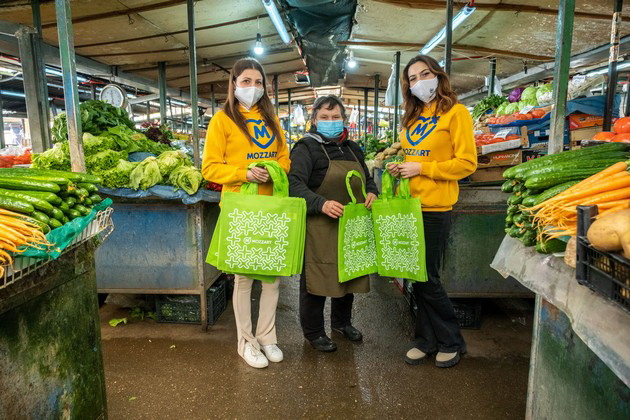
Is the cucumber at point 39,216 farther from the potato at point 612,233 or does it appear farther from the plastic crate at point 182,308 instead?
the plastic crate at point 182,308

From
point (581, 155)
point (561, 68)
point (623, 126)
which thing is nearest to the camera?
point (581, 155)

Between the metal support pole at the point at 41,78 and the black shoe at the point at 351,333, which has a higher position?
the metal support pole at the point at 41,78

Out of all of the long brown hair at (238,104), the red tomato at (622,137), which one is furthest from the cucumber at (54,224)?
the red tomato at (622,137)

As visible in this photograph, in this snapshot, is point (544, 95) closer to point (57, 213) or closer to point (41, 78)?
point (57, 213)

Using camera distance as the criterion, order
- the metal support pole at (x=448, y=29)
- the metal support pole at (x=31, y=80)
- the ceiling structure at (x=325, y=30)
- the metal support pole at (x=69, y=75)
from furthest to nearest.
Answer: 1. the metal support pole at (x=31, y=80)
2. the ceiling structure at (x=325, y=30)
3. the metal support pole at (x=448, y=29)
4. the metal support pole at (x=69, y=75)

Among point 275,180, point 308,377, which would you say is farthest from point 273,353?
point 275,180

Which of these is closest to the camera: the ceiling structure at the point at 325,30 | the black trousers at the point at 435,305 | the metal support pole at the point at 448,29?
the black trousers at the point at 435,305

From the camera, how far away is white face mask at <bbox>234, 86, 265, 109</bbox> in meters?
2.76

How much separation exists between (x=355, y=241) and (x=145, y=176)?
184cm

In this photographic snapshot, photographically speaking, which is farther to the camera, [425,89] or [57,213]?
[425,89]

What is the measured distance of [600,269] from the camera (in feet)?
3.48

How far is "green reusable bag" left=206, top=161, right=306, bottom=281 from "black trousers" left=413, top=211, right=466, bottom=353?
934mm

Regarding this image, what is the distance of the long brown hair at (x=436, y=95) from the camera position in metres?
2.66

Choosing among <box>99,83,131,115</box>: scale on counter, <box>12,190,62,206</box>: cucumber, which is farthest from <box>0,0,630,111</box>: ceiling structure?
<box>12,190,62,206</box>: cucumber
